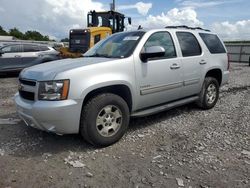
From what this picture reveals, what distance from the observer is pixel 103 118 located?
447cm

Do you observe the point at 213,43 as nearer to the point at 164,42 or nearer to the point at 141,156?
the point at 164,42

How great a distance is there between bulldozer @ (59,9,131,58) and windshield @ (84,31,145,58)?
775cm

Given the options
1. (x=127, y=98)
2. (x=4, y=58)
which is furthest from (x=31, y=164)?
(x=4, y=58)

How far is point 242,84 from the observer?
35.1 ft

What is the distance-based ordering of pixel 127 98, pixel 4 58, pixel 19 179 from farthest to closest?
pixel 4 58
pixel 127 98
pixel 19 179

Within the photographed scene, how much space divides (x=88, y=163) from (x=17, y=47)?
10.4m

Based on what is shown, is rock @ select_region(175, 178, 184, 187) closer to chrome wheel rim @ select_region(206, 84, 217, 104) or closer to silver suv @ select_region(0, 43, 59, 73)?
chrome wheel rim @ select_region(206, 84, 217, 104)

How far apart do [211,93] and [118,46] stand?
9.11 feet

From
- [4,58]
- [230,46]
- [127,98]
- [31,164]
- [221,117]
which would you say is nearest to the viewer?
[31,164]

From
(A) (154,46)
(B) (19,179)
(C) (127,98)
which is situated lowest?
(B) (19,179)

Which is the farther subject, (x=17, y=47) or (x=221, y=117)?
(x=17, y=47)

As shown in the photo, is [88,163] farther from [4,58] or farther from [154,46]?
[4,58]

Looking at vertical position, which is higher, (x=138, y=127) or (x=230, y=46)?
(x=230, y=46)

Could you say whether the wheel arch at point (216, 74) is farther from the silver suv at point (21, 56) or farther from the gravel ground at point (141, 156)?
the silver suv at point (21, 56)
